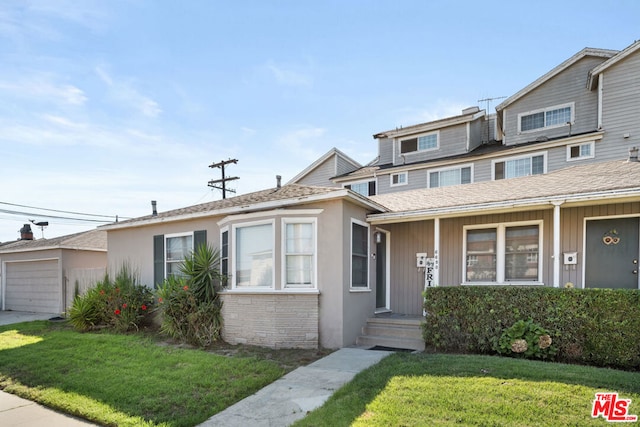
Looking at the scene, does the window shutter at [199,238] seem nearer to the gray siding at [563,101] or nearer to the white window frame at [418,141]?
the white window frame at [418,141]

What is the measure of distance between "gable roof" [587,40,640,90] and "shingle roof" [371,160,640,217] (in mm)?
7810

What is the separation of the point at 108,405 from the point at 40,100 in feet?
29.8

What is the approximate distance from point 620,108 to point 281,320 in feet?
49.3

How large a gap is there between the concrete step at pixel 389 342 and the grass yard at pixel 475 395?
1.93m

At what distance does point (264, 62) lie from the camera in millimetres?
10977

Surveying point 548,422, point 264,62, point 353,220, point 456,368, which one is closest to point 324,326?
point 353,220

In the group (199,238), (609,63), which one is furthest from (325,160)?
(199,238)

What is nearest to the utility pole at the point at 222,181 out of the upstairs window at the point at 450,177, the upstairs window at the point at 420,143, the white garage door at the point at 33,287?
the upstairs window at the point at 420,143

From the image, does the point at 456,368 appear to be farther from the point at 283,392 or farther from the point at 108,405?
the point at 108,405

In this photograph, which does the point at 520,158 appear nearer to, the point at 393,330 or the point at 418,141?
the point at 418,141

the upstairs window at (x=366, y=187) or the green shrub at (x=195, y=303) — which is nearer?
the green shrub at (x=195, y=303)

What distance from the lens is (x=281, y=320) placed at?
751cm

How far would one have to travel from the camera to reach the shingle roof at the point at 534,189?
22.0ft

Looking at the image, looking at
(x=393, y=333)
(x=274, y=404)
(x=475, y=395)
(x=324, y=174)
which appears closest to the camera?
(x=475, y=395)
